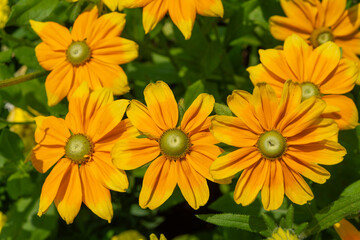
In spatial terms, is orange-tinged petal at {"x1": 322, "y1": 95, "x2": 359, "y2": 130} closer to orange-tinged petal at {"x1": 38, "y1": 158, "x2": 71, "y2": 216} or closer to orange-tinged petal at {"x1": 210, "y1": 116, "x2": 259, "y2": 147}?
orange-tinged petal at {"x1": 210, "y1": 116, "x2": 259, "y2": 147}

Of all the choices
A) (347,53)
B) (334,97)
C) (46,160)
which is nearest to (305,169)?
(334,97)

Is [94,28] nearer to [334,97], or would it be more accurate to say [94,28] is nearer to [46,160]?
[46,160]

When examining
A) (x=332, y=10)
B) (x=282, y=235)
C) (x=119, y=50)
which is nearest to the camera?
(x=282, y=235)

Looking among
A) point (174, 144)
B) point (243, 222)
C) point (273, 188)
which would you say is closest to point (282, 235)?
point (273, 188)

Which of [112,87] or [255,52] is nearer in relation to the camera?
[112,87]

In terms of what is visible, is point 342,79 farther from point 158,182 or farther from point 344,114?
point 158,182

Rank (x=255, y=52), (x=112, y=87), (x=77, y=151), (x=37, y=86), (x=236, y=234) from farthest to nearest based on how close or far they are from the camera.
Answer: (x=255, y=52), (x=37, y=86), (x=236, y=234), (x=112, y=87), (x=77, y=151)

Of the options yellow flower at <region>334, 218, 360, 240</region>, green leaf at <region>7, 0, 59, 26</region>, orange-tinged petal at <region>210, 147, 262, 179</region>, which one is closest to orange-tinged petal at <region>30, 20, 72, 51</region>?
green leaf at <region>7, 0, 59, 26</region>

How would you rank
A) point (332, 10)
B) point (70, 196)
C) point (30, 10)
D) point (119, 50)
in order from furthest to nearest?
point (30, 10)
point (332, 10)
point (119, 50)
point (70, 196)
